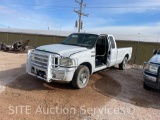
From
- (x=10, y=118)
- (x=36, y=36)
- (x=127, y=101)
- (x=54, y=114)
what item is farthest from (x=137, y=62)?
(x=36, y=36)

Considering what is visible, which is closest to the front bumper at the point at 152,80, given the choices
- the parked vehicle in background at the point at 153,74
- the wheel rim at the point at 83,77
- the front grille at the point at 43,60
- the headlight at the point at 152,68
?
the parked vehicle in background at the point at 153,74

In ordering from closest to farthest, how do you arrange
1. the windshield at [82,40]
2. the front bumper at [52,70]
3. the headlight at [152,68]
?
the front bumper at [52,70] < the headlight at [152,68] < the windshield at [82,40]

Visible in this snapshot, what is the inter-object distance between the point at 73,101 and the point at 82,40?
268cm

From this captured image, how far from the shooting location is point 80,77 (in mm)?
4840

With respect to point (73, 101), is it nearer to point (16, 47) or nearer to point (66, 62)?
point (66, 62)

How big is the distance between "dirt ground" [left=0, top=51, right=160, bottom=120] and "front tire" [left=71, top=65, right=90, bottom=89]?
19 centimetres

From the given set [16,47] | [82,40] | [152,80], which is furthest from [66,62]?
[16,47]

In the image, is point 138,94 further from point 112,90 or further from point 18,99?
point 18,99

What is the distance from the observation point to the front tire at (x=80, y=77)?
4680 millimetres

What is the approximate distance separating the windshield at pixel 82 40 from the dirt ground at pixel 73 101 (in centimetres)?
150

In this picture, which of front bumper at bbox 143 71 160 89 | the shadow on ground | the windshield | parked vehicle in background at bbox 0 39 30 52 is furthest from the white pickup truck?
parked vehicle in background at bbox 0 39 30 52

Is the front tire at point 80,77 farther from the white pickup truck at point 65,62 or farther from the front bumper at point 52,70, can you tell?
the front bumper at point 52,70

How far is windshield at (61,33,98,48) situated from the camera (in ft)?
18.9

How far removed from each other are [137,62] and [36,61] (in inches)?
342
